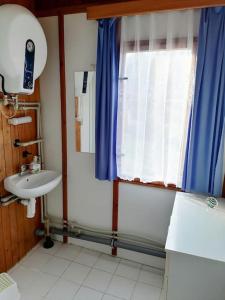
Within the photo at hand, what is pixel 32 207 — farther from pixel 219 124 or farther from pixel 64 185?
pixel 219 124

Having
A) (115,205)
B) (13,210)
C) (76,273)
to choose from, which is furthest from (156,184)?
(13,210)

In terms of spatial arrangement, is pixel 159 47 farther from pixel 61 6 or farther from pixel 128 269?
pixel 128 269

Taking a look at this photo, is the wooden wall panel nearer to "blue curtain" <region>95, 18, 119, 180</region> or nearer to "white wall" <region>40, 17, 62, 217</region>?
"white wall" <region>40, 17, 62, 217</region>

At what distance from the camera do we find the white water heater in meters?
1.55

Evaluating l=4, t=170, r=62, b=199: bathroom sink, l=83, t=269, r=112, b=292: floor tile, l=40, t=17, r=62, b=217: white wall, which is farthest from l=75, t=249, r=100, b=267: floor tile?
l=4, t=170, r=62, b=199: bathroom sink

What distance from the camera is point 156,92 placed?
1.79 m

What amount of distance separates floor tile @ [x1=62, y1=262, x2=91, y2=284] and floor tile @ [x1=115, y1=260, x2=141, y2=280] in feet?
0.97

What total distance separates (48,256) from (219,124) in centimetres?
200

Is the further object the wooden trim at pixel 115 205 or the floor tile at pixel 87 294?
the wooden trim at pixel 115 205

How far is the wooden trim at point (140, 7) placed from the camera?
4.98 feet

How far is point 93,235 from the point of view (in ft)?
7.57

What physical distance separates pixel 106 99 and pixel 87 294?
63.5 inches

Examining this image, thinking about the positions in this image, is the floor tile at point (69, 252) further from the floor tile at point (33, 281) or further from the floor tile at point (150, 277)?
the floor tile at point (150, 277)

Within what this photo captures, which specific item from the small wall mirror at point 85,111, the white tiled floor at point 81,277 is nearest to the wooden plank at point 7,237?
the white tiled floor at point 81,277
